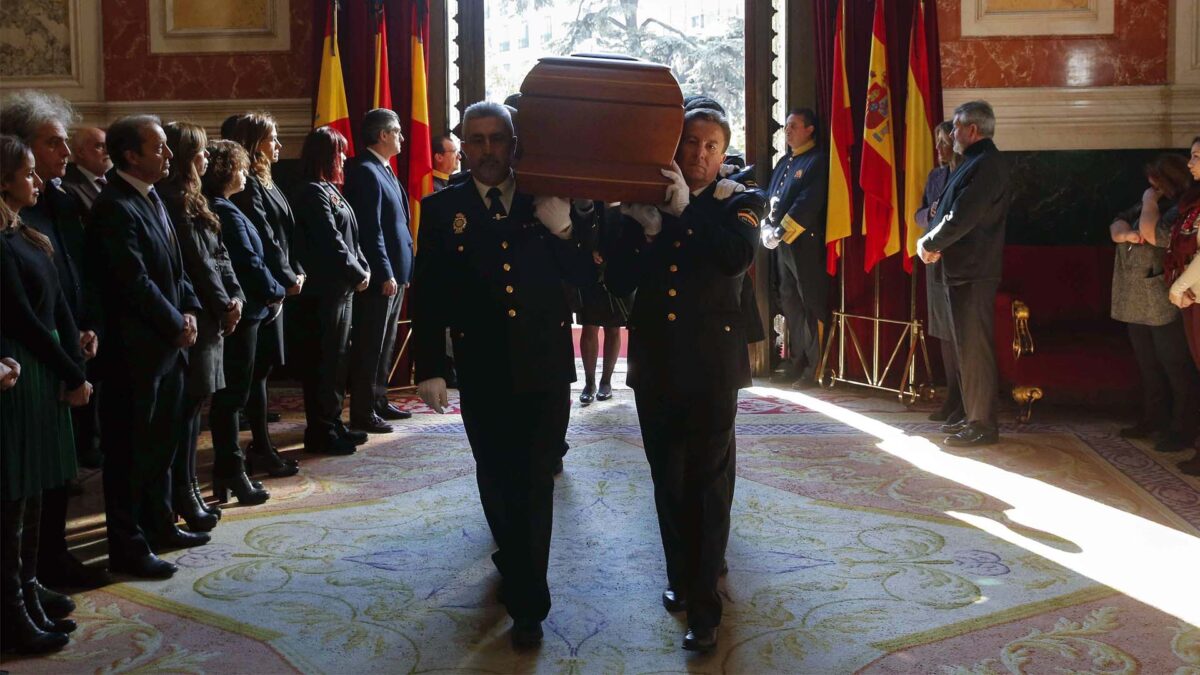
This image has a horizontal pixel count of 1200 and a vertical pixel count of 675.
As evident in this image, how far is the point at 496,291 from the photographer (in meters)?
3.43

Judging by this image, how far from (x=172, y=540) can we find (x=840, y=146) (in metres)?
4.80

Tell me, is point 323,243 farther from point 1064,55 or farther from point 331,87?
point 1064,55

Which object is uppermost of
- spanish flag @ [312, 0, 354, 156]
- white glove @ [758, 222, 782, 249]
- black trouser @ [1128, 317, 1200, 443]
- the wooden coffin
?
spanish flag @ [312, 0, 354, 156]

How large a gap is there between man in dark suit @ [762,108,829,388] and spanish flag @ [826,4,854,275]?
0.38 ft

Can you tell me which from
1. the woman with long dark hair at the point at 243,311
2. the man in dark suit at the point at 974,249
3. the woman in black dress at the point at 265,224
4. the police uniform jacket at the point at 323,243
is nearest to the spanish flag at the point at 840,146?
the man in dark suit at the point at 974,249

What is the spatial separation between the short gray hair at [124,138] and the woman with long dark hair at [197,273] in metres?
0.36

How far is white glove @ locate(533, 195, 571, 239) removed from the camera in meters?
3.31

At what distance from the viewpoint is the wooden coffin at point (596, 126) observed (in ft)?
10.2

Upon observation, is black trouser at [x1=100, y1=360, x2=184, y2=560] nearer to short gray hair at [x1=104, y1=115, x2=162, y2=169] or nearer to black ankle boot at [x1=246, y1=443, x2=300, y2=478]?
short gray hair at [x1=104, y1=115, x2=162, y2=169]

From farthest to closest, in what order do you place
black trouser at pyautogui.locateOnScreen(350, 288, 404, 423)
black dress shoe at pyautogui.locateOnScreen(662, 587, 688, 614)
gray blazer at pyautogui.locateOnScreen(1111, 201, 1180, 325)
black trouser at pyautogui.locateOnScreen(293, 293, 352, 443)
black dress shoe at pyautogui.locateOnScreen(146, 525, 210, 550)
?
black trouser at pyautogui.locateOnScreen(350, 288, 404, 423)
gray blazer at pyautogui.locateOnScreen(1111, 201, 1180, 325)
black trouser at pyautogui.locateOnScreen(293, 293, 352, 443)
black dress shoe at pyautogui.locateOnScreen(146, 525, 210, 550)
black dress shoe at pyautogui.locateOnScreen(662, 587, 688, 614)

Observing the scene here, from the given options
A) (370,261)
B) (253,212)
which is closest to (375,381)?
(370,261)

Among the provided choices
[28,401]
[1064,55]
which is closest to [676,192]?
[28,401]

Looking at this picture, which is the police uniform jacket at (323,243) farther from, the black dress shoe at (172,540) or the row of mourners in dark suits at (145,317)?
the black dress shoe at (172,540)

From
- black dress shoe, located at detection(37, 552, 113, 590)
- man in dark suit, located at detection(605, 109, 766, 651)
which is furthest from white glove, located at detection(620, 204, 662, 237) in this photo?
black dress shoe, located at detection(37, 552, 113, 590)
